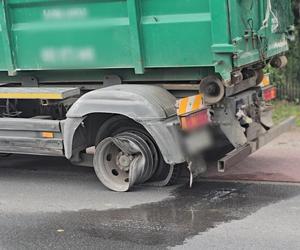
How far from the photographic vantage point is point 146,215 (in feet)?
19.3

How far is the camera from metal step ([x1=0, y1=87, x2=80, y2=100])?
6719mm

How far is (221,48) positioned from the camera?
235 inches

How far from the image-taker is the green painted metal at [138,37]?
6074 mm

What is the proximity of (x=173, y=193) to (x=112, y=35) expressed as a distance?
192 cm

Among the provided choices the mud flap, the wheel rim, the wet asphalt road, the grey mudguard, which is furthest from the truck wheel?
the mud flap

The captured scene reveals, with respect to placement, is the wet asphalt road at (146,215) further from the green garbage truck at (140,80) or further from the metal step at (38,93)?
the metal step at (38,93)

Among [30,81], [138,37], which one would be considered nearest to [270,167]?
[138,37]

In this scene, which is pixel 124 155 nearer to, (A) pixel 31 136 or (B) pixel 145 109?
(B) pixel 145 109

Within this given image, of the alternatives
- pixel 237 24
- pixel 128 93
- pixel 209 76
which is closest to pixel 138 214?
pixel 128 93

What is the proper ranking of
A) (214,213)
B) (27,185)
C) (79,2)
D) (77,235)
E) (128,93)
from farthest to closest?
1. (27,185)
2. (79,2)
3. (128,93)
4. (214,213)
5. (77,235)

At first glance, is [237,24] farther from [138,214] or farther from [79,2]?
[138,214]

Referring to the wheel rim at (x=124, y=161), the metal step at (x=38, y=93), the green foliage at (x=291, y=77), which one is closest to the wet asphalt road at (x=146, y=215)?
the wheel rim at (x=124, y=161)

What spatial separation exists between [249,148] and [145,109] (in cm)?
133

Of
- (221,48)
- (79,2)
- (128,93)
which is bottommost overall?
(128,93)
